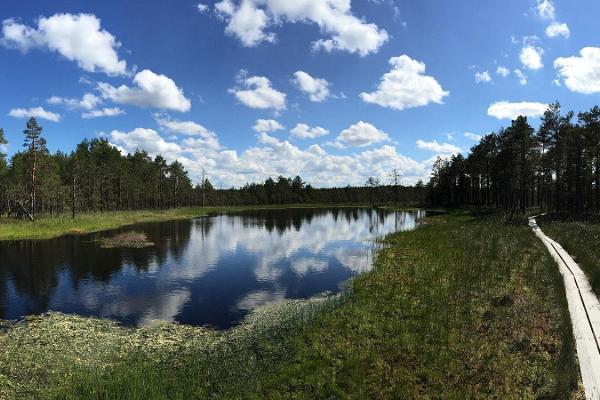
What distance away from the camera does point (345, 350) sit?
547 inches

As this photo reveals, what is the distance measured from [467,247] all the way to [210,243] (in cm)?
3216

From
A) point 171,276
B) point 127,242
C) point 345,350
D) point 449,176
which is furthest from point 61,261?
point 449,176

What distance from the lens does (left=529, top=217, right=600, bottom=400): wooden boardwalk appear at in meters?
10.0

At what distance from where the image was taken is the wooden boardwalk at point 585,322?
1003cm

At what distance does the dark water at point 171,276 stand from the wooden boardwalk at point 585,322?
13.2m

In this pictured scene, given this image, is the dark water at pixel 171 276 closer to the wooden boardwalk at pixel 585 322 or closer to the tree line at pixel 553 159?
the wooden boardwalk at pixel 585 322

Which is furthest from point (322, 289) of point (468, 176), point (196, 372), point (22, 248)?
point (468, 176)

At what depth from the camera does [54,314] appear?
2091 cm

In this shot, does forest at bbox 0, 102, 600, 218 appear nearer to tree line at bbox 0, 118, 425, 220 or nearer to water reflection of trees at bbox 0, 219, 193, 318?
tree line at bbox 0, 118, 425, 220

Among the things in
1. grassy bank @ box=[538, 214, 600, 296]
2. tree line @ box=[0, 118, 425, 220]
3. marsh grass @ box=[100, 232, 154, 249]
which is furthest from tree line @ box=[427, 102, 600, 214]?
tree line @ box=[0, 118, 425, 220]

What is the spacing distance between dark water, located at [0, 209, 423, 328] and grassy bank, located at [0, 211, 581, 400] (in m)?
2.43

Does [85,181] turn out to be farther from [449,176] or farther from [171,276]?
[449,176]

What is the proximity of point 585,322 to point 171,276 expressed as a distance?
88.0 ft

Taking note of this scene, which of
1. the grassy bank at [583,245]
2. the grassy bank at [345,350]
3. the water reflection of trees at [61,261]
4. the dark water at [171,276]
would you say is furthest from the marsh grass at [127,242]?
the grassy bank at [583,245]
